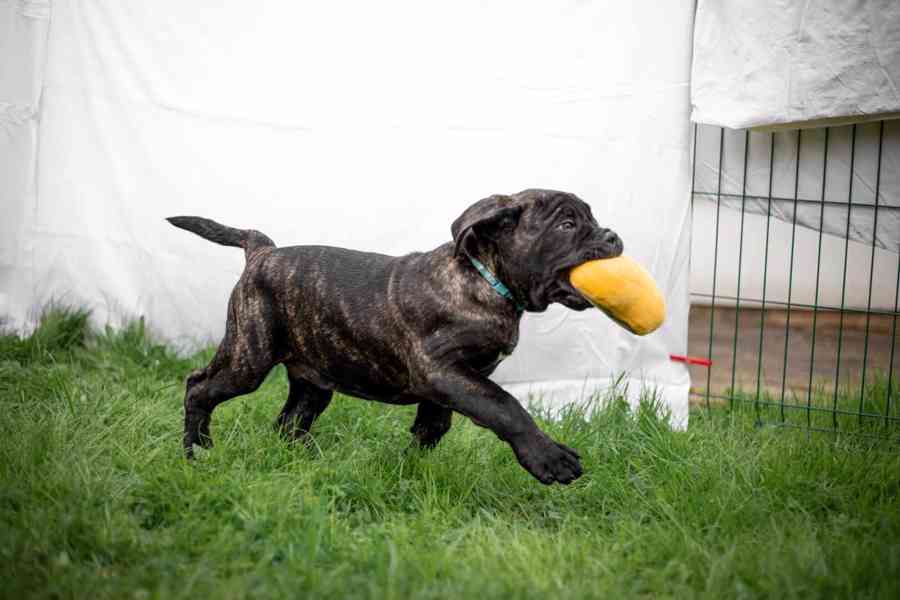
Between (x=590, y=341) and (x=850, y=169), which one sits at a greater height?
(x=850, y=169)

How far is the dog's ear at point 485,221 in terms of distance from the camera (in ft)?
12.4

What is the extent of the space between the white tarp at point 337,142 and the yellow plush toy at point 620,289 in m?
1.72

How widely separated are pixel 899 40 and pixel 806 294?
1.48 meters

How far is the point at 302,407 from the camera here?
4703 mm

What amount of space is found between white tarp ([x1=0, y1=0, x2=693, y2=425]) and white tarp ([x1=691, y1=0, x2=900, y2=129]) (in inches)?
9.1

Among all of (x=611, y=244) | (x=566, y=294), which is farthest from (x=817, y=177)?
(x=566, y=294)

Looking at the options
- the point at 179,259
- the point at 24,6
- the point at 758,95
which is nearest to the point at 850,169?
the point at 758,95

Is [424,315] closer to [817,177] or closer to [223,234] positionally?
[223,234]

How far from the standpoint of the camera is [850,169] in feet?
16.6

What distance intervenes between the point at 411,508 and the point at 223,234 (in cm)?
163

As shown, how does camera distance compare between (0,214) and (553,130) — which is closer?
(553,130)

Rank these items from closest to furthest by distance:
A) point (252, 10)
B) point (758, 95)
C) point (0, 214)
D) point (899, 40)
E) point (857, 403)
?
point (899, 40)
point (758, 95)
point (857, 403)
point (252, 10)
point (0, 214)

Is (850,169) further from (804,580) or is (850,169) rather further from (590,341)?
(804,580)

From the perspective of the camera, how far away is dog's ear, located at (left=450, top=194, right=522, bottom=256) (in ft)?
12.4
